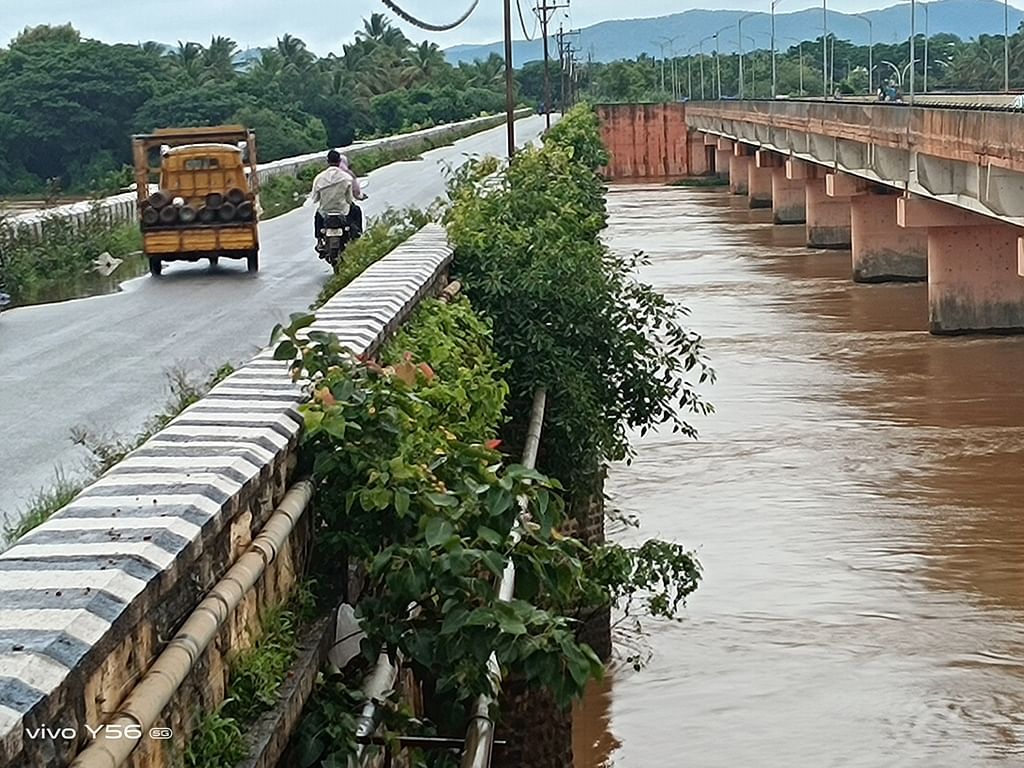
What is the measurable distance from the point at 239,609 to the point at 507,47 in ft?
92.6

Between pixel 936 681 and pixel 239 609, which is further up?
pixel 239 609

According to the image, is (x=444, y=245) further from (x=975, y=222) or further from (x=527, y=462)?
(x=975, y=222)

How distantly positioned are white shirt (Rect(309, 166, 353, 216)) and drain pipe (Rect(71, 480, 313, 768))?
16.1 meters

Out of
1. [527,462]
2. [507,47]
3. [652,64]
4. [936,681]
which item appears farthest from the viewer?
[652,64]

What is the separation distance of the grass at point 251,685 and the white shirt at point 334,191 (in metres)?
16.0

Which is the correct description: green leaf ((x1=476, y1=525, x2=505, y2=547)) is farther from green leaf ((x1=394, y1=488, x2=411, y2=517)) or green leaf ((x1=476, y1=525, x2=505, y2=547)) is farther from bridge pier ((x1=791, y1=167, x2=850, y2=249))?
bridge pier ((x1=791, y1=167, x2=850, y2=249))

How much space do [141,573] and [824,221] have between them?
1728 inches

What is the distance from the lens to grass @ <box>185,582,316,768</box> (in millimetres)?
4457

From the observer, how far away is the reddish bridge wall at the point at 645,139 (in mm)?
88438

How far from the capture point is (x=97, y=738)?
12.5 feet

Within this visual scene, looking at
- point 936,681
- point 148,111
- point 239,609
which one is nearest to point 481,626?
point 239,609

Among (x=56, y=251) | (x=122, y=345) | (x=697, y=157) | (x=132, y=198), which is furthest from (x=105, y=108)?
(x=122, y=345)

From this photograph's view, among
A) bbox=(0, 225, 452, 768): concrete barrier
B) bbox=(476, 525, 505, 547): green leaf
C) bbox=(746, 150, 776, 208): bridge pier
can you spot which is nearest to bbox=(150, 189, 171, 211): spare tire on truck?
bbox=(0, 225, 452, 768): concrete barrier

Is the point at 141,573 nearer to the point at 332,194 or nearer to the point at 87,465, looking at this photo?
the point at 87,465
